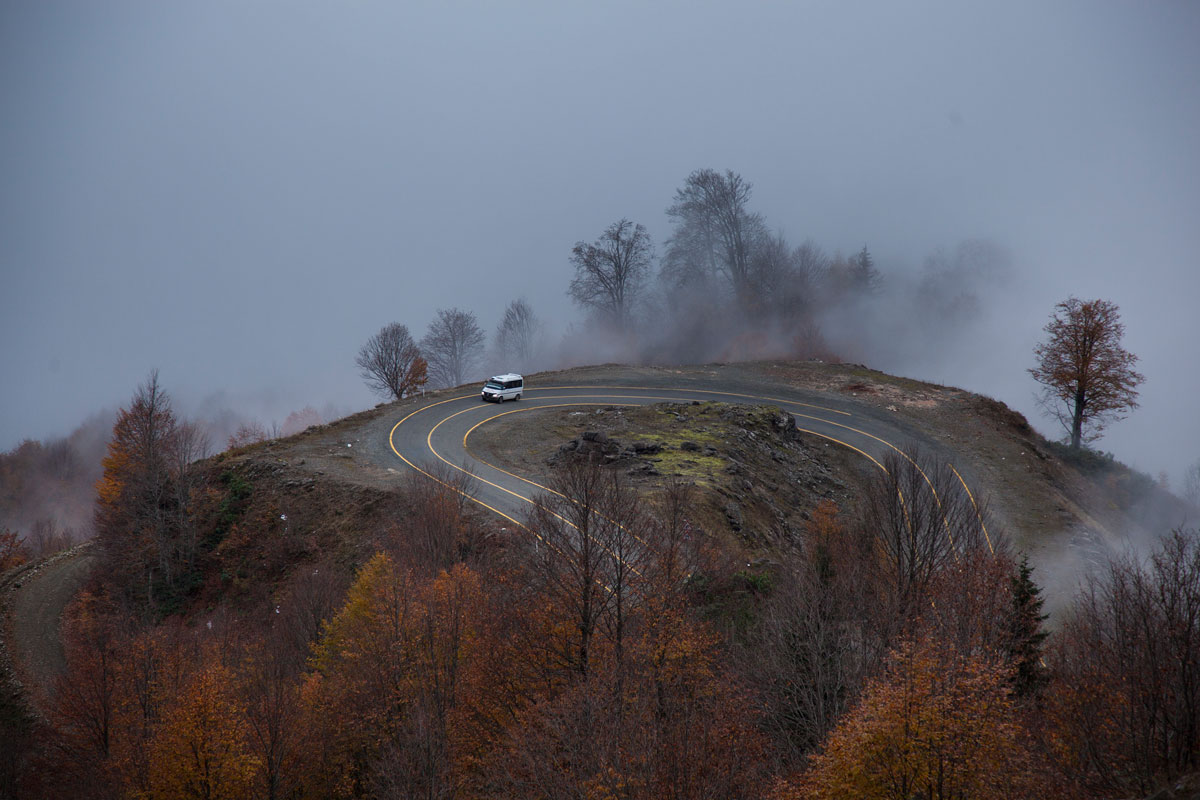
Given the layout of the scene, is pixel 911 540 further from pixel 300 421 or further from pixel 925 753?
pixel 300 421

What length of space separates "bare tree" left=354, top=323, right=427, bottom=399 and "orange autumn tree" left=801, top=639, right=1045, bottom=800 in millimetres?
59920

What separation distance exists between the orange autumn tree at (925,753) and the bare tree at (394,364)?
59920mm

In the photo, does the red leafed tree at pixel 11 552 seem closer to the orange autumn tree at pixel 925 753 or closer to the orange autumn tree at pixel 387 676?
the orange autumn tree at pixel 387 676

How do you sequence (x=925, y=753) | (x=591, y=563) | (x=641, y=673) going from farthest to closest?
(x=591, y=563), (x=641, y=673), (x=925, y=753)

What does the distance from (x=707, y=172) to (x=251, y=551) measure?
6225 centimetres

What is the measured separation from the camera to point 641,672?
63.6 feet

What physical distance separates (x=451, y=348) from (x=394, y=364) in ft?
63.2

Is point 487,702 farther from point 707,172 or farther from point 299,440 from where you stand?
point 707,172

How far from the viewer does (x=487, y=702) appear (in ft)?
70.7

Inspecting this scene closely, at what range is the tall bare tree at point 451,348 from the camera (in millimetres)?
86812

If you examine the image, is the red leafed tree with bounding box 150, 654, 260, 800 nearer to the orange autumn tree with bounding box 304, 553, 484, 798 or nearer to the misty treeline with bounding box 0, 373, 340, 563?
the orange autumn tree with bounding box 304, 553, 484, 798

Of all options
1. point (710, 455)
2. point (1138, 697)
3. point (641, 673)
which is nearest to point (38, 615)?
point (710, 455)

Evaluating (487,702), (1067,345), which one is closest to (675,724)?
(487,702)

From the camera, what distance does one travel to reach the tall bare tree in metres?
86.8
